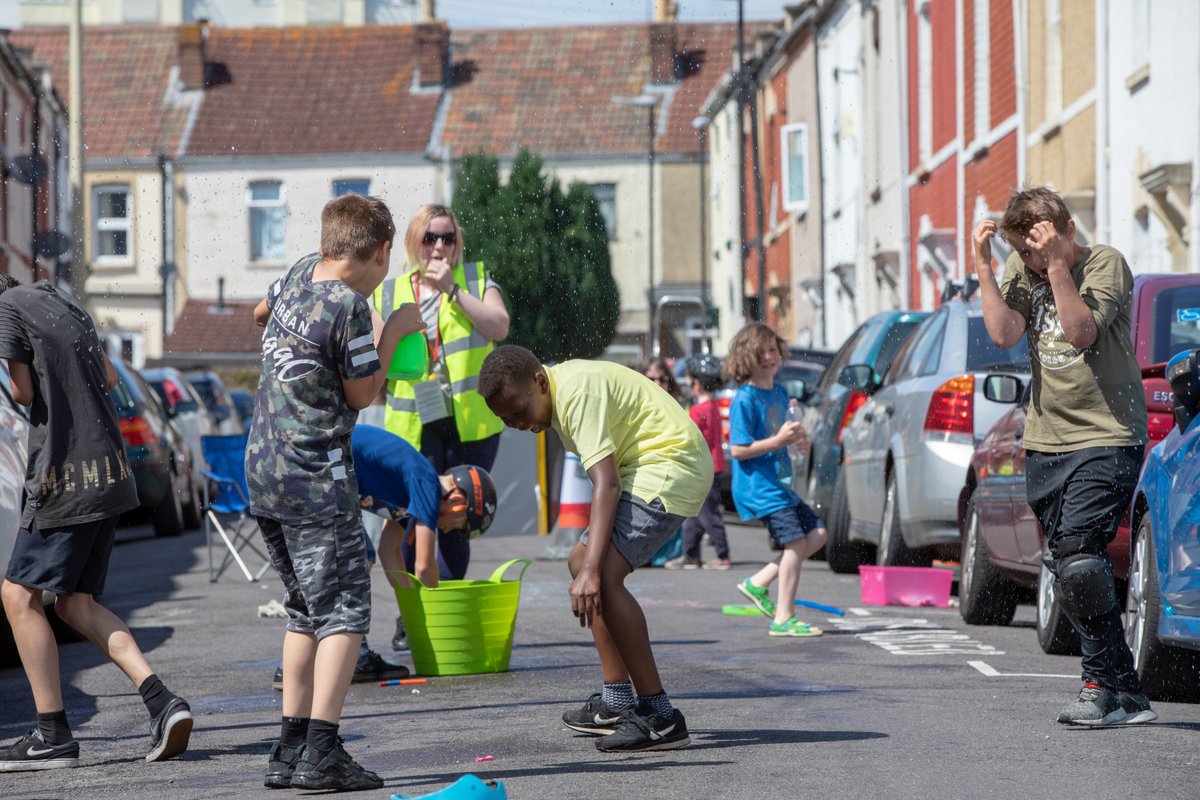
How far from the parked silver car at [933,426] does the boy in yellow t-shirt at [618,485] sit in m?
4.35

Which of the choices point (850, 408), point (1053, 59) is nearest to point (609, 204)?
point (1053, 59)

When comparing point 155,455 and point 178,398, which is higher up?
point 178,398

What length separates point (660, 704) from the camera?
21.9ft


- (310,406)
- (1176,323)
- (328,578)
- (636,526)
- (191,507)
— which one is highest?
(1176,323)

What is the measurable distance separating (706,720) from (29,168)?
29.9 m

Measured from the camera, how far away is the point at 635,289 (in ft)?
188

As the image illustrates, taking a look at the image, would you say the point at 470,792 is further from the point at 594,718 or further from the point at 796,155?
the point at 796,155

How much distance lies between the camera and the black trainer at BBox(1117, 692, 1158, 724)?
23.0 ft

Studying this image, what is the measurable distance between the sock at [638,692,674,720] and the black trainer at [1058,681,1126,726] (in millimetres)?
1338

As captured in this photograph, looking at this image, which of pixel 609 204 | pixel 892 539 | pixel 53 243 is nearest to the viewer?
pixel 892 539

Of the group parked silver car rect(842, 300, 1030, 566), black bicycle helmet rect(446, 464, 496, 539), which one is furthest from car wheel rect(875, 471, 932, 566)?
black bicycle helmet rect(446, 464, 496, 539)

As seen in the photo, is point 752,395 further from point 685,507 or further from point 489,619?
point 685,507

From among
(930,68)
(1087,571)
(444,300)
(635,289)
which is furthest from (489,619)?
(635,289)

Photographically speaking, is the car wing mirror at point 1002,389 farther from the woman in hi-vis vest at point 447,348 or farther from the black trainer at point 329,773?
the black trainer at point 329,773
